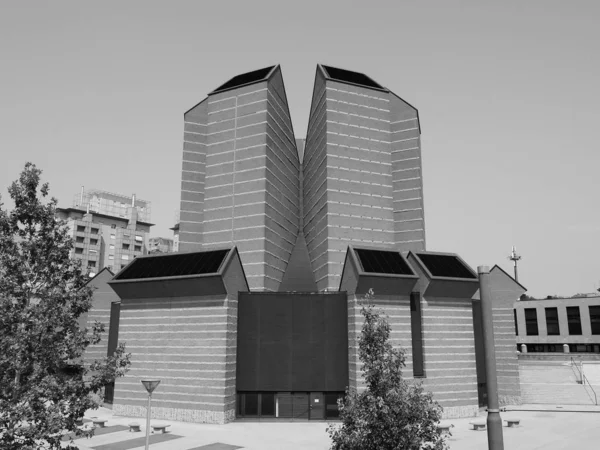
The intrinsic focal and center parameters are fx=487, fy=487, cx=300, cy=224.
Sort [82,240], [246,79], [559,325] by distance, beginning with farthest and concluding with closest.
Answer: [82,240], [559,325], [246,79]

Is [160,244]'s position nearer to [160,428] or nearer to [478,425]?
[160,428]

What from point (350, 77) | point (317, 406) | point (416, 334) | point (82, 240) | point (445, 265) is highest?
point (350, 77)

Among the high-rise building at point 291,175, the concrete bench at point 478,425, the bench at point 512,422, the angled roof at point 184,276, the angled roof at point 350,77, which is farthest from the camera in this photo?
the angled roof at point 350,77

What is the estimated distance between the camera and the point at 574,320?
9319cm

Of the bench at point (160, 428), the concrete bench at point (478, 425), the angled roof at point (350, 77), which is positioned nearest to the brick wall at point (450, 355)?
the concrete bench at point (478, 425)

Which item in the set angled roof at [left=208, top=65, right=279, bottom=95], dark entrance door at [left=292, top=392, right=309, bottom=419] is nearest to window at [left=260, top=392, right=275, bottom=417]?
dark entrance door at [left=292, top=392, right=309, bottom=419]

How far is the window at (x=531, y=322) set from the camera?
99.2m

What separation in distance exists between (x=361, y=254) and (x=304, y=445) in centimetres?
1502

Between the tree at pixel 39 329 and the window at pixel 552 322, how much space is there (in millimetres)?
97022

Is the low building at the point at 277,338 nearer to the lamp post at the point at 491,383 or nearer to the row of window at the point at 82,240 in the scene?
the lamp post at the point at 491,383

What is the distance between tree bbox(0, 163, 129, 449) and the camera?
51.7 ft

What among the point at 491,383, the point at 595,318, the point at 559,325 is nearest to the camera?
the point at 491,383

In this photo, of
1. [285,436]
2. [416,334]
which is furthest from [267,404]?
[416,334]

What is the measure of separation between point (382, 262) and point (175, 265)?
16527 millimetres
